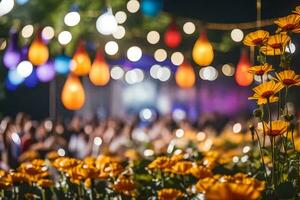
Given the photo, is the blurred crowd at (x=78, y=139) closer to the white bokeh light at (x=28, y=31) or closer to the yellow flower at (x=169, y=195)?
the white bokeh light at (x=28, y=31)

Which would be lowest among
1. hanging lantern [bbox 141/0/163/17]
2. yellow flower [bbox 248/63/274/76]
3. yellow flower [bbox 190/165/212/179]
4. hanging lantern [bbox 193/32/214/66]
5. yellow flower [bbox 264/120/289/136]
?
yellow flower [bbox 190/165/212/179]

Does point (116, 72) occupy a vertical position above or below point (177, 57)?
below

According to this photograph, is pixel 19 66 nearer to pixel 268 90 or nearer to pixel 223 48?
pixel 268 90

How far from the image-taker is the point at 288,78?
85.9 inches

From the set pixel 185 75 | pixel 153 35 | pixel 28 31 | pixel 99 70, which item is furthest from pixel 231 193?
pixel 153 35

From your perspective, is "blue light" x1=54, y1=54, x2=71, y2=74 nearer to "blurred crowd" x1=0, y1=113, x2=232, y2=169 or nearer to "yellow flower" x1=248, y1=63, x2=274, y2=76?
"blurred crowd" x1=0, y1=113, x2=232, y2=169

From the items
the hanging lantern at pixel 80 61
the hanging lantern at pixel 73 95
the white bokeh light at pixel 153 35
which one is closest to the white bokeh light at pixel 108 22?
the hanging lantern at pixel 80 61

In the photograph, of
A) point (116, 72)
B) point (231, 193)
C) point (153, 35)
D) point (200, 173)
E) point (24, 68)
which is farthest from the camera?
point (116, 72)

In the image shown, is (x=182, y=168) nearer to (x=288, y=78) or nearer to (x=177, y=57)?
(x=288, y=78)

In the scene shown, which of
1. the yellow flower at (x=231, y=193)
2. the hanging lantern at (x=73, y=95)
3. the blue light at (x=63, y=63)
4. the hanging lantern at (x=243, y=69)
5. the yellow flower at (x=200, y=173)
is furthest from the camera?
the hanging lantern at (x=243, y=69)

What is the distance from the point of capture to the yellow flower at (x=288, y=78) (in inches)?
85.4

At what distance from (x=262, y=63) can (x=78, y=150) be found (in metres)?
6.56

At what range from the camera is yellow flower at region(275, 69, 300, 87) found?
7.12ft

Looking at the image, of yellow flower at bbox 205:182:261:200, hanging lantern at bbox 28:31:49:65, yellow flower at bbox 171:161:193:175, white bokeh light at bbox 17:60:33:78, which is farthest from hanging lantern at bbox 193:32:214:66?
yellow flower at bbox 205:182:261:200
